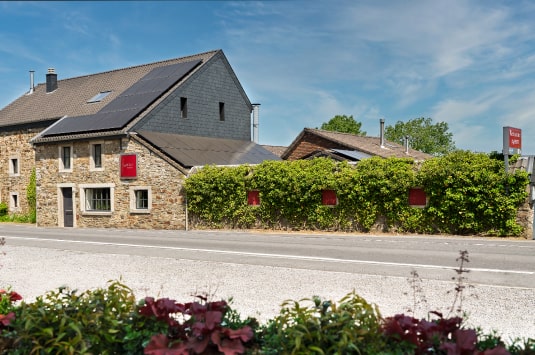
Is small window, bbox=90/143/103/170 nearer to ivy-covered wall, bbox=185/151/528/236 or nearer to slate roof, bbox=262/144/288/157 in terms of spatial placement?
ivy-covered wall, bbox=185/151/528/236

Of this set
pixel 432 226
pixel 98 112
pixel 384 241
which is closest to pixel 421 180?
pixel 432 226

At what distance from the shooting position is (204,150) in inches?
1164

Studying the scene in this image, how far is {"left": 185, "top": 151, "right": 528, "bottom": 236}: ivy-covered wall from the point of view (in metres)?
18.8

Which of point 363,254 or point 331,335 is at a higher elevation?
point 331,335

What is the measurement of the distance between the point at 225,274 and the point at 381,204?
12284mm

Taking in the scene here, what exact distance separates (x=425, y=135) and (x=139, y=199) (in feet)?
218

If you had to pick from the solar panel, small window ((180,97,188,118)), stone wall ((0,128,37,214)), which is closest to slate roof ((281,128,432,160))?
the solar panel

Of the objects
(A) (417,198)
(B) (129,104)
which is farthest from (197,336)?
(B) (129,104)

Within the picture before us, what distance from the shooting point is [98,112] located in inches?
1219

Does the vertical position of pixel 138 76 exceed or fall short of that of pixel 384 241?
it exceeds it

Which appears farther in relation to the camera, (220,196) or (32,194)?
(32,194)

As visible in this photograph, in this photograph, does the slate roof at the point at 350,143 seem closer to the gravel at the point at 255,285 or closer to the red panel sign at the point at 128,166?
the red panel sign at the point at 128,166

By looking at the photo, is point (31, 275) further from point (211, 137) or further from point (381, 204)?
point (211, 137)

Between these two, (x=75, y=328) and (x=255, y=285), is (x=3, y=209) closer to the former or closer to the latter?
(x=255, y=285)
